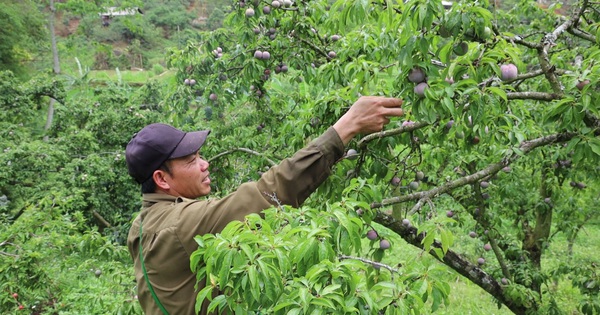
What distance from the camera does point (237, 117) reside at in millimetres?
4840

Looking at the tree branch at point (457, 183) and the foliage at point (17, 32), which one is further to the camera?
the foliage at point (17, 32)

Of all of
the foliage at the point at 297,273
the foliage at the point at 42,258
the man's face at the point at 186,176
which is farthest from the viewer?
the foliage at the point at 42,258

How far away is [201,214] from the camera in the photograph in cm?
154

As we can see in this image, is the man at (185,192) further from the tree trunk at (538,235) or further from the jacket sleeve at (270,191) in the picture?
the tree trunk at (538,235)

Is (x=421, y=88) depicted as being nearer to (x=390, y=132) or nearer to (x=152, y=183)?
(x=390, y=132)

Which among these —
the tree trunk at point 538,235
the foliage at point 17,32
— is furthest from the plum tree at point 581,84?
the foliage at point 17,32

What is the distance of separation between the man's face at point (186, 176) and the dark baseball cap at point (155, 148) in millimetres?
38

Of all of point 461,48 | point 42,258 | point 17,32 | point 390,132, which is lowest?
point 17,32

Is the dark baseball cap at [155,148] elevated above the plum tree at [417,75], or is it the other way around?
the plum tree at [417,75]

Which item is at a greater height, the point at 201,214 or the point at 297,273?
the point at 297,273

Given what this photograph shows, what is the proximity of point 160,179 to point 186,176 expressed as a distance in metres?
0.09

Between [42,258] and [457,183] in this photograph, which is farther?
[42,258]

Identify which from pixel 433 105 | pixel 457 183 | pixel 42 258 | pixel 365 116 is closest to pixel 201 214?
pixel 365 116

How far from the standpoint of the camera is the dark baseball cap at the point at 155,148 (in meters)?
1.78
